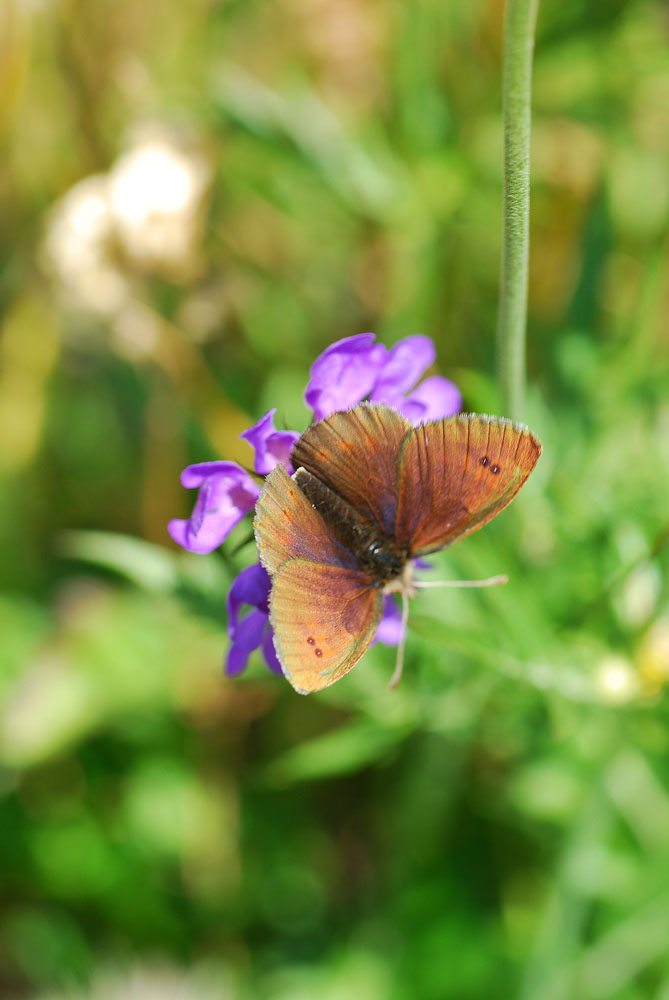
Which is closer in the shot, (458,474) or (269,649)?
(458,474)

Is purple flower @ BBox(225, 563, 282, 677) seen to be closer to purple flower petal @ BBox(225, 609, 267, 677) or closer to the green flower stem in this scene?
purple flower petal @ BBox(225, 609, 267, 677)

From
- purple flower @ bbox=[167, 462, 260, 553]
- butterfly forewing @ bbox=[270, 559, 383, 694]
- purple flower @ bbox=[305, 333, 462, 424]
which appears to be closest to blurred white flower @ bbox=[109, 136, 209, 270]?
purple flower @ bbox=[305, 333, 462, 424]

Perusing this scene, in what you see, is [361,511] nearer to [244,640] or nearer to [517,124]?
[244,640]

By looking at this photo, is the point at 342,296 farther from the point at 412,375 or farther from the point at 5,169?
the point at 412,375

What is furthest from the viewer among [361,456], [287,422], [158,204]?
[158,204]

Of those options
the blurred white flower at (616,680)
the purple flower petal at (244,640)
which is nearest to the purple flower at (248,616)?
the purple flower petal at (244,640)

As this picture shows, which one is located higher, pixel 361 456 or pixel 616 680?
pixel 361 456

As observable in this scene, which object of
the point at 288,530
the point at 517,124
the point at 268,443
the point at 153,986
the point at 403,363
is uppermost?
the point at 517,124

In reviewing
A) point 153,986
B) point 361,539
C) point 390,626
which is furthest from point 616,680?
point 153,986
